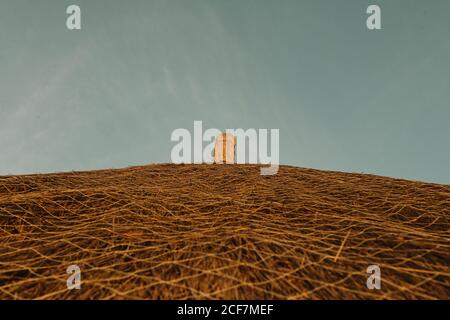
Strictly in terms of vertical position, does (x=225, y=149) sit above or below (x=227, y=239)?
above

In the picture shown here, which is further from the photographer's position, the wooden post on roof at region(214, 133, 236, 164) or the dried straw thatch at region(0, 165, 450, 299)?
the wooden post on roof at region(214, 133, 236, 164)

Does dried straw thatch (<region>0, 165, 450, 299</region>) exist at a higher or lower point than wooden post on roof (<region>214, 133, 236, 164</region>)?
lower

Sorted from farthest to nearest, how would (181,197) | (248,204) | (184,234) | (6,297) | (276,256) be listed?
(181,197) < (248,204) < (184,234) < (276,256) < (6,297)

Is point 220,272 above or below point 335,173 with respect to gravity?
below

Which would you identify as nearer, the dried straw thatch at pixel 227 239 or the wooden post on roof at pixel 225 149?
the dried straw thatch at pixel 227 239

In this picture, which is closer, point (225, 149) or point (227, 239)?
point (227, 239)

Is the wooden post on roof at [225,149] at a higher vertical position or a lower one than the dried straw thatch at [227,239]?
higher

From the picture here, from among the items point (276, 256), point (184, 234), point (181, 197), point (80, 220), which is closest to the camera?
point (276, 256)

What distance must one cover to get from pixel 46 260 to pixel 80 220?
27.2 inches

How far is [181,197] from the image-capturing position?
3463mm

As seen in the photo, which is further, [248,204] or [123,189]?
[123,189]
